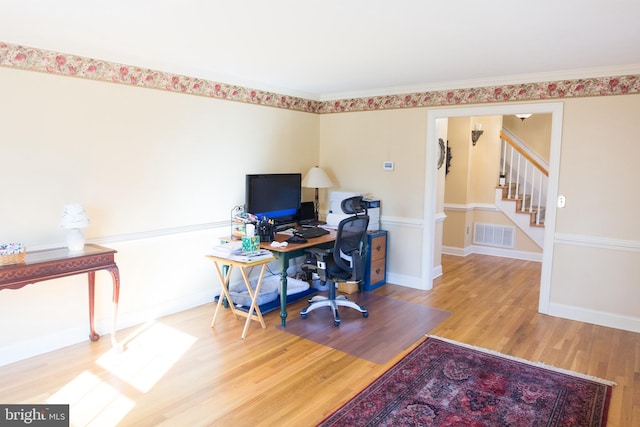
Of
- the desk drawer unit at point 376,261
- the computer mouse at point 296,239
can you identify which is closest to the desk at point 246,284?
the computer mouse at point 296,239

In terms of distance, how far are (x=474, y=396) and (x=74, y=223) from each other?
2995 millimetres

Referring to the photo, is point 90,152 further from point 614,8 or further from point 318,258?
point 614,8

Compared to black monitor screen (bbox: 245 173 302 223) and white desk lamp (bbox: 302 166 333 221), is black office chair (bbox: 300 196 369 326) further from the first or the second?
white desk lamp (bbox: 302 166 333 221)

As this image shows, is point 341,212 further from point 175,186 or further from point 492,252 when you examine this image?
point 492,252

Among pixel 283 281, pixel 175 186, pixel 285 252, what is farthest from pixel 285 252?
pixel 175 186

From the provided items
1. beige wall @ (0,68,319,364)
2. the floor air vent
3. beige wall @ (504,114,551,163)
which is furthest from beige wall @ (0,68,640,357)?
beige wall @ (504,114,551,163)

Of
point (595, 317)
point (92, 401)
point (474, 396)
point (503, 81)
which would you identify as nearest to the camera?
point (92, 401)

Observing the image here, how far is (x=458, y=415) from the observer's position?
2.53 m

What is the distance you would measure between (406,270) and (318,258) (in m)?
1.68

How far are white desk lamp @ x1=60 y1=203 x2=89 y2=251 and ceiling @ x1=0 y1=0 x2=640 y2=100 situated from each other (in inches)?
47.3

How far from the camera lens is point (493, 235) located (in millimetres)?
7004

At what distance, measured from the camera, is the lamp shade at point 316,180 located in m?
5.13

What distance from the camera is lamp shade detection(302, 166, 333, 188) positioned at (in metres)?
5.13

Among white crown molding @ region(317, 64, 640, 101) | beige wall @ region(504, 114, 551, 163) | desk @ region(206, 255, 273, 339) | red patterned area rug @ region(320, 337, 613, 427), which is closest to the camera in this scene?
red patterned area rug @ region(320, 337, 613, 427)
